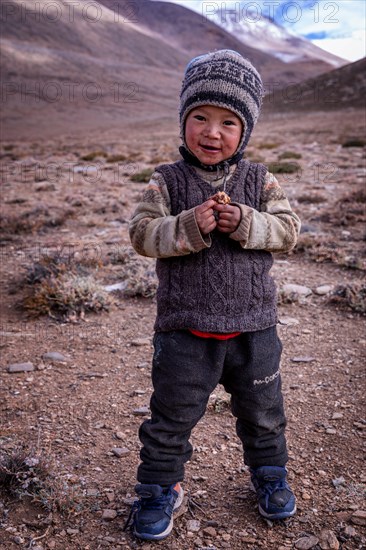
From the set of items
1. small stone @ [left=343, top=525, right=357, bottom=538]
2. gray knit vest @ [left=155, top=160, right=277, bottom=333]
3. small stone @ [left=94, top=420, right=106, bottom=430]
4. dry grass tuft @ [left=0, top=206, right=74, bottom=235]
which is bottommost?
small stone @ [left=343, top=525, right=357, bottom=538]

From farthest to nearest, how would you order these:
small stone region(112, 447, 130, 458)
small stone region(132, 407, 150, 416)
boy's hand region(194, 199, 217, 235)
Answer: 1. small stone region(132, 407, 150, 416)
2. small stone region(112, 447, 130, 458)
3. boy's hand region(194, 199, 217, 235)

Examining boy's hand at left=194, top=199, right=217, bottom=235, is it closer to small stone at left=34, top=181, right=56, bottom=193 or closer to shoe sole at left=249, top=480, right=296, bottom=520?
shoe sole at left=249, top=480, right=296, bottom=520

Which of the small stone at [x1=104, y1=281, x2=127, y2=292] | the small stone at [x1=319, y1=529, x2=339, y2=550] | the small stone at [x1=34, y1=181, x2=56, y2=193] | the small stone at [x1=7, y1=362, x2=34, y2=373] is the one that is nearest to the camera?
the small stone at [x1=319, y1=529, x2=339, y2=550]

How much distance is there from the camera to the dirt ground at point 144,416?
2166mm

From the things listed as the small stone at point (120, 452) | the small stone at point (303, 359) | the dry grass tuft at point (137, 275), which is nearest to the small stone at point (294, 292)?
the small stone at point (303, 359)

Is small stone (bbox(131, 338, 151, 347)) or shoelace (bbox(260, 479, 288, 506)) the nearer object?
shoelace (bbox(260, 479, 288, 506))

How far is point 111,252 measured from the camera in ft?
18.9

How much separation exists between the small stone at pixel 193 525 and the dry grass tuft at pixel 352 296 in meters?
2.51

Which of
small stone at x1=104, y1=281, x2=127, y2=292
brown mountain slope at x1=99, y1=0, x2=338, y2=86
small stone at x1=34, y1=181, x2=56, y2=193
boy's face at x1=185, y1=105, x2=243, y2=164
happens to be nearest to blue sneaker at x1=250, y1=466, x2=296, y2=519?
boy's face at x1=185, y1=105, x2=243, y2=164

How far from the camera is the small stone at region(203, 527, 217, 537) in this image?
7.06 ft

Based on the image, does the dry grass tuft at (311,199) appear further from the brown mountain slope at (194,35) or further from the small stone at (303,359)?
the brown mountain slope at (194,35)

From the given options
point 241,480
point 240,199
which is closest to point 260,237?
point 240,199

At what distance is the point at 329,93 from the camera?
50.0 m

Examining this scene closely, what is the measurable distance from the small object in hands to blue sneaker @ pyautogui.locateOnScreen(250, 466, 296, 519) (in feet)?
3.75
